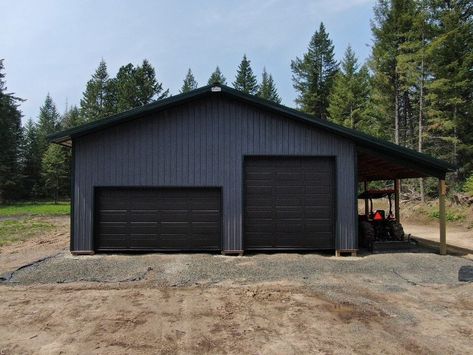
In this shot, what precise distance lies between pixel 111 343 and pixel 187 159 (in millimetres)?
7705

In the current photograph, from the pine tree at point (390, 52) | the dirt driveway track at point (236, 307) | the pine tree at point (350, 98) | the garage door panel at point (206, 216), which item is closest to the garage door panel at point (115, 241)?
the dirt driveway track at point (236, 307)

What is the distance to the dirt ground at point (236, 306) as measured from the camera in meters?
5.18

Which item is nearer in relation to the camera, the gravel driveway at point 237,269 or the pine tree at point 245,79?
the gravel driveway at point 237,269

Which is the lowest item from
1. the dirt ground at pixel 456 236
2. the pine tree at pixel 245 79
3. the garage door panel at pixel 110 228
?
the dirt ground at pixel 456 236

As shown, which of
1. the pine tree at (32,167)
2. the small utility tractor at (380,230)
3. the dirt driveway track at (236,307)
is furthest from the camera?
the pine tree at (32,167)

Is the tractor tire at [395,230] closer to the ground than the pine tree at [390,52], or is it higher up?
closer to the ground

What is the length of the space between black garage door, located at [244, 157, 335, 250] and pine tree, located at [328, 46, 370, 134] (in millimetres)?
31530

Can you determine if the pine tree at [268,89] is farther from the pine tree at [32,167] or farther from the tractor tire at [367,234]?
the tractor tire at [367,234]

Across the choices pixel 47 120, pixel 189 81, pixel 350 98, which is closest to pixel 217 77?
pixel 189 81

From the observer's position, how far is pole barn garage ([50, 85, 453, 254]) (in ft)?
40.1

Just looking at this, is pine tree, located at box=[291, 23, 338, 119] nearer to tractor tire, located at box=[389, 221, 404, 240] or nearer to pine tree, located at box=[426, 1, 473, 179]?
pine tree, located at box=[426, 1, 473, 179]

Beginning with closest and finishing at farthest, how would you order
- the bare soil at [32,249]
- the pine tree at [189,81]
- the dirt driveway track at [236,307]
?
the dirt driveway track at [236,307]
the bare soil at [32,249]
the pine tree at [189,81]

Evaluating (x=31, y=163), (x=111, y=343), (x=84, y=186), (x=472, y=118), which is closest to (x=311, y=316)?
(x=111, y=343)

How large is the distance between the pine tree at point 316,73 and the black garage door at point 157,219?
40062 mm
